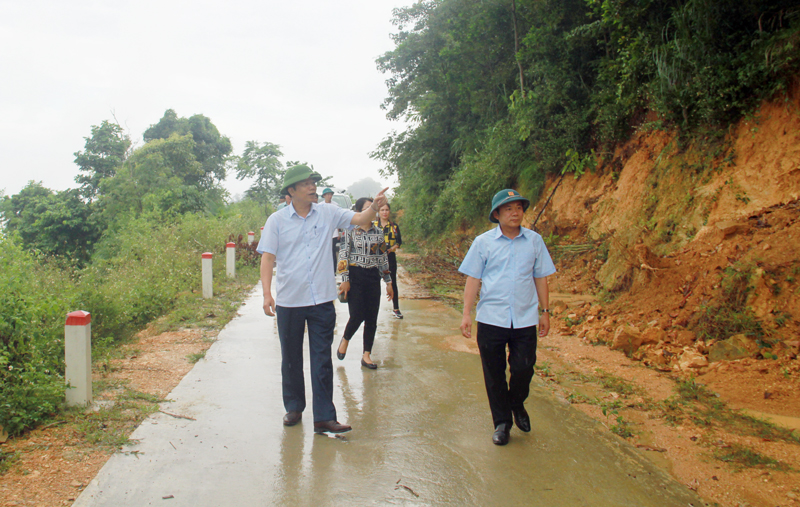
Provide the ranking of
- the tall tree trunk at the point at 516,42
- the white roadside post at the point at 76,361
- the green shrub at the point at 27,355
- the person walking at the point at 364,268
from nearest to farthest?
the green shrub at the point at 27,355 < the white roadside post at the point at 76,361 < the person walking at the point at 364,268 < the tall tree trunk at the point at 516,42

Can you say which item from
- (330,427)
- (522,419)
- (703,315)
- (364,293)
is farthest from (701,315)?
(330,427)

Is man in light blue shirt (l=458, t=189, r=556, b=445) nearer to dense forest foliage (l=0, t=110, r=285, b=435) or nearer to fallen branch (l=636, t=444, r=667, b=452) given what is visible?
fallen branch (l=636, t=444, r=667, b=452)

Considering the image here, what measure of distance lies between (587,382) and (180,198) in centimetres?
2281

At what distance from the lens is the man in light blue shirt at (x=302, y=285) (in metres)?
4.27

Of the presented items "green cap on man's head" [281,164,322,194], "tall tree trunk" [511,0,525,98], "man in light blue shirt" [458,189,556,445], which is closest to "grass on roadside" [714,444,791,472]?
"man in light blue shirt" [458,189,556,445]

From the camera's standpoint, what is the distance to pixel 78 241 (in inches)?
993

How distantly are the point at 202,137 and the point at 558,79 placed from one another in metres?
29.4

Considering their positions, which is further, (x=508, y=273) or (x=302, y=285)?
(x=302, y=285)

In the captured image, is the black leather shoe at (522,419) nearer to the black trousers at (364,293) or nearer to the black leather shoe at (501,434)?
the black leather shoe at (501,434)

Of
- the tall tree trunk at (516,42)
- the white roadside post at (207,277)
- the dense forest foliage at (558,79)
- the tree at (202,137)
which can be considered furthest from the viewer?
the tree at (202,137)

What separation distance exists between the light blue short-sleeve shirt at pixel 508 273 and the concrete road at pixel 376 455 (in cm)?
94

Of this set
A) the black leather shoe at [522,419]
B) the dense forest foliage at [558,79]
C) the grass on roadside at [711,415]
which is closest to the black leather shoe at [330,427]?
the black leather shoe at [522,419]

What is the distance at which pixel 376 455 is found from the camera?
3777mm

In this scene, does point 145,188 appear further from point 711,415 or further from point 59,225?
point 711,415
